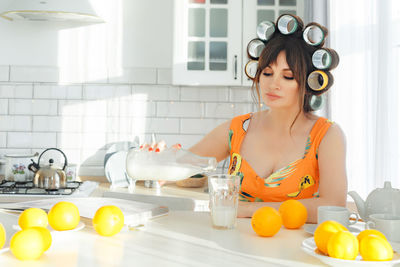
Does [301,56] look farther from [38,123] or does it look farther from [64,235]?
[38,123]

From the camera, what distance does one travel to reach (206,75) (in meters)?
3.00

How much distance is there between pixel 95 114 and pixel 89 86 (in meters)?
0.20

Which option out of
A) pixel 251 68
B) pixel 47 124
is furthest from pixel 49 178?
pixel 251 68

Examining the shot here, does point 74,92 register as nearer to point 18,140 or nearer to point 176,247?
point 18,140

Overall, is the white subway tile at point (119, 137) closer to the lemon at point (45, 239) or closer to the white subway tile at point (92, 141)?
the white subway tile at point (92, 141)

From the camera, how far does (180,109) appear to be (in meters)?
3.29

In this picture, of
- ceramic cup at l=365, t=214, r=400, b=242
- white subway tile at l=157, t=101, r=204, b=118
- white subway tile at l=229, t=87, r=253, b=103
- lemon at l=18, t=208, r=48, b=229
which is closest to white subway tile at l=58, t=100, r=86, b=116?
white subway tile at l=157, t=101, r=204, b=118

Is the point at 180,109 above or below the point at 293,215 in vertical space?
above

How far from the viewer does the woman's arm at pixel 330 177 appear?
155 centimetres

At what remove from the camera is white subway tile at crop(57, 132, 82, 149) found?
3.24 metres

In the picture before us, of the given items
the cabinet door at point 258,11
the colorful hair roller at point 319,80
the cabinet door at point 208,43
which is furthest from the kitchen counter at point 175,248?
the cabinet door at point 258,11

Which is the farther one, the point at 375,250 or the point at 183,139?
the point at 183,139

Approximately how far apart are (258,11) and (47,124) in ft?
5.27

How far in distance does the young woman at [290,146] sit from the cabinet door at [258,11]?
1.09 meters
